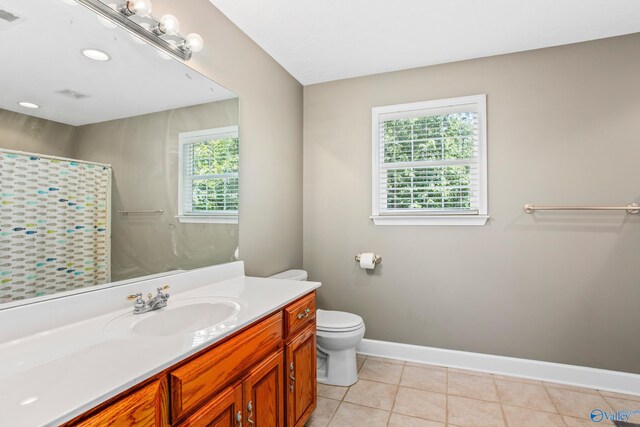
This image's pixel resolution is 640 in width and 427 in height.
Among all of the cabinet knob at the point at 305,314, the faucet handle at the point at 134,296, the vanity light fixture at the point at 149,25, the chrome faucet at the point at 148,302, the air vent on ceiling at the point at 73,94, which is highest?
the vanity light fixture at the point at 149,25

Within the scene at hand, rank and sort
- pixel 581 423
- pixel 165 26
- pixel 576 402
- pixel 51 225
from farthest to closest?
pixel 576 402 → pixel 581 423 → pixel 165 26 → pixel 51 225

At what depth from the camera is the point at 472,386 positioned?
2.27 meters

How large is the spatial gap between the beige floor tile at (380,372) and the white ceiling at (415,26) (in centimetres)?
243

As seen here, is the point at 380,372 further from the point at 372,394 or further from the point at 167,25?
the point at 167,25

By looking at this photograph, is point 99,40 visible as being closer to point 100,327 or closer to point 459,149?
point 100,327

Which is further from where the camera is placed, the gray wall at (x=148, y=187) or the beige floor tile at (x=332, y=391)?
the beige floor tile at (x=332, y=391)

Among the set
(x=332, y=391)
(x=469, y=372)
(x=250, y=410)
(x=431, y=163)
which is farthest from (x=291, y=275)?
(x=469, y=372)

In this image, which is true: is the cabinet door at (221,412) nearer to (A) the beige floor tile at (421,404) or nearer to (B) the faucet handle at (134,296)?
(B) the faucet handle at (134,296)

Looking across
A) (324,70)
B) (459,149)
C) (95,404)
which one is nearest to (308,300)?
(95,404)

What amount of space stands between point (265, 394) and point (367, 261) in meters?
1.49

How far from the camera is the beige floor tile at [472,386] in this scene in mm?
2154

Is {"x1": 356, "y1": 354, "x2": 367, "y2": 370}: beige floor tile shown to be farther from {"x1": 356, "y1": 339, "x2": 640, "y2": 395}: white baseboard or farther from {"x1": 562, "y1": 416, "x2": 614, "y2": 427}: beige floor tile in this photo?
{"x1": 562, "y1": 416, "x2": 614, "y2": 427}: beige floor tile

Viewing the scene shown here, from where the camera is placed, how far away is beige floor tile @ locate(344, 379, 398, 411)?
6.80ft

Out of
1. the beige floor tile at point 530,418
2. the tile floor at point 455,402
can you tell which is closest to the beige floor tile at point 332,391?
the tile floor at point 455,402
